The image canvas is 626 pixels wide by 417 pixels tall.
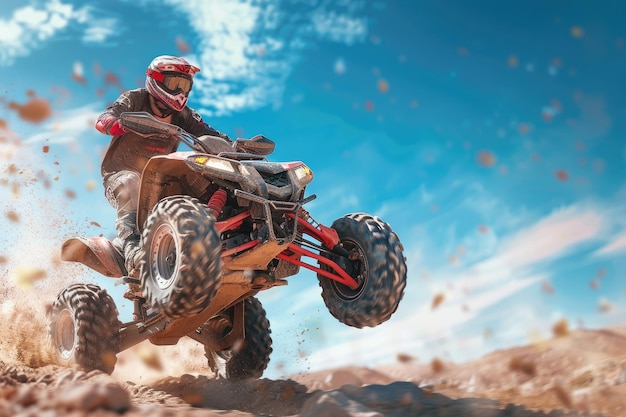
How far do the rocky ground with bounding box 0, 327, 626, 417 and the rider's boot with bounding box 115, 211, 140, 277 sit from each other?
1024mm

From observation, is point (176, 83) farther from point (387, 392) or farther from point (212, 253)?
point (387, 392)

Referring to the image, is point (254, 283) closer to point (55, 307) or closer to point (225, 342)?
point (225, 342)

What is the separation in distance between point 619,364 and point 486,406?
1.16 meters

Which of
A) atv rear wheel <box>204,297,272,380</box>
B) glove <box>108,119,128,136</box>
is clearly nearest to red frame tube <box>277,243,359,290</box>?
atv rear wheel <box>204,297,272,380</box>

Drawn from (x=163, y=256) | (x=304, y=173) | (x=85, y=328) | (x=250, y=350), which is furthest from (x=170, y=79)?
(x=250, y=350)

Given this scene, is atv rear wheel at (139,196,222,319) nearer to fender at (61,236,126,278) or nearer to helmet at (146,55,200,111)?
fender at (61,236,126,278)

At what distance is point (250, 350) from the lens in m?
7.46

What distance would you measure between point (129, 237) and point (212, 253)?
1613mm

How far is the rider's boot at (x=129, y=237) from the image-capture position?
19.4 ft

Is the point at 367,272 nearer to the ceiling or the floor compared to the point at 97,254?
nearer to the floor

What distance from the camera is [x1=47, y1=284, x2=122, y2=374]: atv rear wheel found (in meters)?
6.31

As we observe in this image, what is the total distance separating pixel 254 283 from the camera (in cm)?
578

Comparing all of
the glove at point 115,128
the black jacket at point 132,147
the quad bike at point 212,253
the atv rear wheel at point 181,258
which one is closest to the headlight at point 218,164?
the quad bike at point 212,253


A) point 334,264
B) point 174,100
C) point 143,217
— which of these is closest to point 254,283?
point 334,264
